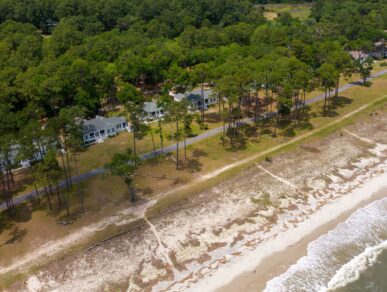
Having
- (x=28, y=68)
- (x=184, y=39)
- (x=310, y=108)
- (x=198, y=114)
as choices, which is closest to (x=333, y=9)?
(x=184, y=39)

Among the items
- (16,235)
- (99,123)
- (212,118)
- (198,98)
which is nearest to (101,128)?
(99,123)

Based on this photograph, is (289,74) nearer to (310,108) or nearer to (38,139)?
(310,108)

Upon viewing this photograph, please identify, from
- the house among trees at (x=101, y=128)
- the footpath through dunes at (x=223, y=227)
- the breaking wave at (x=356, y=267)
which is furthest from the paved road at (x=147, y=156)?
the breaking wave at (x=356, y=267)

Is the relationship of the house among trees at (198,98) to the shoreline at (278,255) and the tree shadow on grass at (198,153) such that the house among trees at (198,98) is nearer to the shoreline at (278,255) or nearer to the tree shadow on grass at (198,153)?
the tree shadow on grass at (198,153)

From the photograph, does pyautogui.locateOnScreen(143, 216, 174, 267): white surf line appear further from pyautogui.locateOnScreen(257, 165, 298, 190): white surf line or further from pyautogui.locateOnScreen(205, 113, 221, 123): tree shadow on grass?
pyautogui.locateOnScreen(205, 113, 221, 123): tree shadow on grass

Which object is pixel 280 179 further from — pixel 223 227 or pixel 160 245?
pixel 160 245
